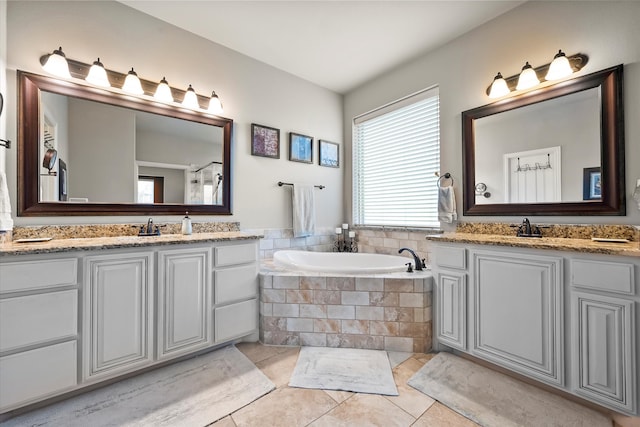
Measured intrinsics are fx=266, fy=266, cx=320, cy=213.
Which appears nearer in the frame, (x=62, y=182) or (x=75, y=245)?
(x=75, y=245)

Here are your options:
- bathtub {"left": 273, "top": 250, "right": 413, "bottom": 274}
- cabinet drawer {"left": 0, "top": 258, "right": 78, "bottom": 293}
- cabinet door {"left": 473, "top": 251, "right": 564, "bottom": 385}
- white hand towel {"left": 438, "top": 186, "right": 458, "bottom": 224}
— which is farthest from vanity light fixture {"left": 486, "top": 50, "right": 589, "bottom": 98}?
cabinet drawer {"left": 0, "top": 258, "right": 78, "bottom": 293}

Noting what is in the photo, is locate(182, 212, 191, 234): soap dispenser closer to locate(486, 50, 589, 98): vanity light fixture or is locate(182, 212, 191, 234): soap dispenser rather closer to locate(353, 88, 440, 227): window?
locate(353, 88, 440, 227): window

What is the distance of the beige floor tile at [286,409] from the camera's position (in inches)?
53.9

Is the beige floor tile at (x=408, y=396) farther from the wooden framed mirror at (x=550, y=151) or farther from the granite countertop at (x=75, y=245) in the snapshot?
the granite countertop at (x=75, y=245)

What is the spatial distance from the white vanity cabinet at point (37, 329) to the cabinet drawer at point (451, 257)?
2.34m

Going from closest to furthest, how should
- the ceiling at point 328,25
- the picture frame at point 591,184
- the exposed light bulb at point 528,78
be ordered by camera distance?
1. the picture frame at point 591,184
2. the exposed light bulb at point 528,78
3. the ceiling at point 328,25

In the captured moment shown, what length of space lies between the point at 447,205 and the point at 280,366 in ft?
6.33

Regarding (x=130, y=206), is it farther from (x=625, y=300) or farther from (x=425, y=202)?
(x=625, y=300)

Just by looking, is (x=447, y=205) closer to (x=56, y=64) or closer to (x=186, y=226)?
(x=186, y=226)

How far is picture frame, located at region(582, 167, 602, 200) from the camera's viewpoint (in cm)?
175

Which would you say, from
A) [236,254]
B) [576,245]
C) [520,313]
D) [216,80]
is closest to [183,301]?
[236,254]

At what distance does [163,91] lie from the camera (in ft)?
7.21

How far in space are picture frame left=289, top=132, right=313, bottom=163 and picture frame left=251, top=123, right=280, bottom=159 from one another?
0.18m

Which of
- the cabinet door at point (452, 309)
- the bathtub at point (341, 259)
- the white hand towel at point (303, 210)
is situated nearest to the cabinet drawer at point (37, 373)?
the bathtub at point (341, 259)
